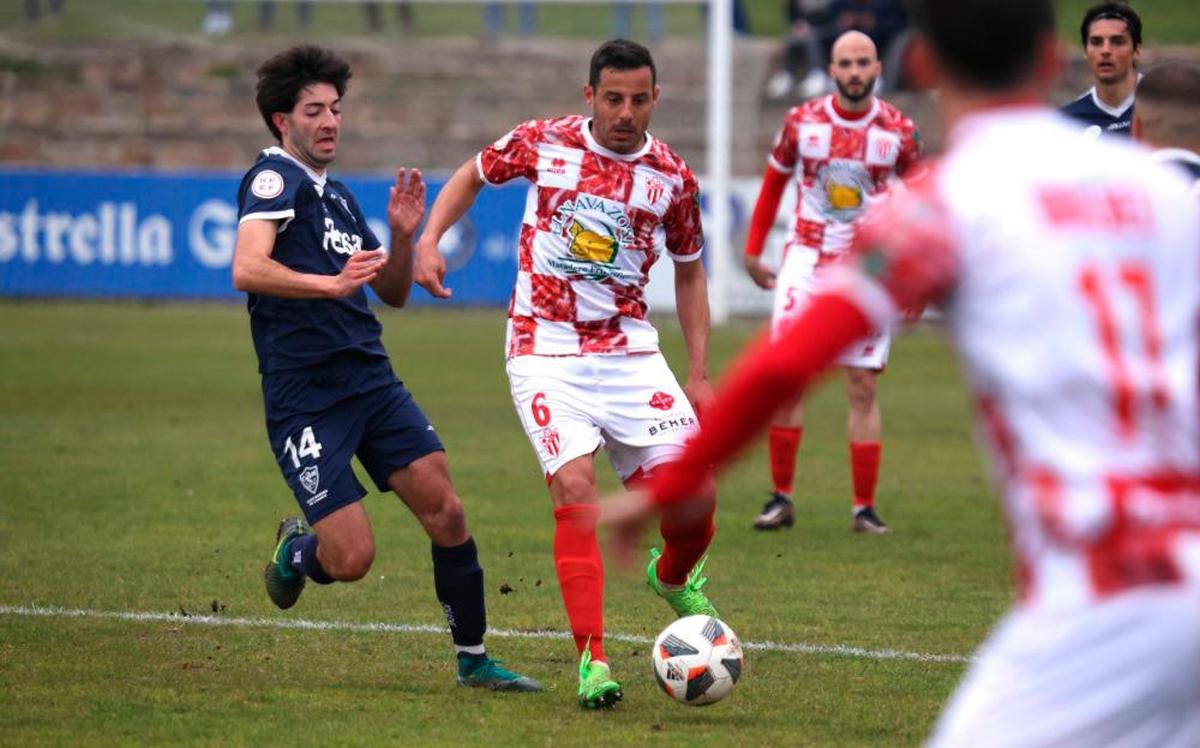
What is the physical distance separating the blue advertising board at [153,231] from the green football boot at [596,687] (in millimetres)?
16644

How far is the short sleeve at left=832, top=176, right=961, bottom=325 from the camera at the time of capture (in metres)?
2.88

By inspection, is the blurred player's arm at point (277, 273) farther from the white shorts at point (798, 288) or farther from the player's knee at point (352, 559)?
the white shorts at point (798, 288)

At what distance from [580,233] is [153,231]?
681 inches

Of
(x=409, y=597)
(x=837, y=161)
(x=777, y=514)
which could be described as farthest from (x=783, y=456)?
(x=409, y=597)

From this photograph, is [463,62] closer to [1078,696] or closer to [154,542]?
[154,542]

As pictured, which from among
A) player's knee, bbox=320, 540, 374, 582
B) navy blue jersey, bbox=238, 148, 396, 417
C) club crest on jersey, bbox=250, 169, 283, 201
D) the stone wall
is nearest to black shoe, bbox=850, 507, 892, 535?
navy blue jersey, bbox=238, 148, 396, 417

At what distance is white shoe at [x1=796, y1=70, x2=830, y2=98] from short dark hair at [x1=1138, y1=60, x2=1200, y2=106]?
64.4 ft

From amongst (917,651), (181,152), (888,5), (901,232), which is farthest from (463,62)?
(901,232)

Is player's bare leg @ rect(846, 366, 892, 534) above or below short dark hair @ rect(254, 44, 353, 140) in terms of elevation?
below

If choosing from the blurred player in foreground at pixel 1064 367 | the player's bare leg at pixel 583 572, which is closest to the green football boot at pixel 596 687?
the player's bare leg at pixel 583 572

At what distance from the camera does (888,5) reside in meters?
22.9

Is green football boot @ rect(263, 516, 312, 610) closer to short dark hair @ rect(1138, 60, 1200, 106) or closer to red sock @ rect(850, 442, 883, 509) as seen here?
short dark hair @ rect(1138, 60, 1200, 106)

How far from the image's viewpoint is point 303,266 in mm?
6242

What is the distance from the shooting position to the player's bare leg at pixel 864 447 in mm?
9750
